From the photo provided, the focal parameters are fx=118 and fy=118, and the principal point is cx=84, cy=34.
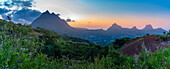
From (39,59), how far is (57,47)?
6727mm

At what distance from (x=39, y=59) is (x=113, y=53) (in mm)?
4290

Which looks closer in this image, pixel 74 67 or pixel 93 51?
pixel 74 67

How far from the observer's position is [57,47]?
33.0 feet

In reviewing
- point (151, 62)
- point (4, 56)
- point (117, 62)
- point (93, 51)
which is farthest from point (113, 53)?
point (4, 56)

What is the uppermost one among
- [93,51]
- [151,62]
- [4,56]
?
[4,56]

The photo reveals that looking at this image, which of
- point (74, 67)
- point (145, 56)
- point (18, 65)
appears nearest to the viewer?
point (18, 65)

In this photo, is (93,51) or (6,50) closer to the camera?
(6,50)

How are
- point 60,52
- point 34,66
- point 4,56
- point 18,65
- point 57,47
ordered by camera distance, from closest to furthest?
point 4,56, point 18,65, point 34,66, point 60,52, point 57,47

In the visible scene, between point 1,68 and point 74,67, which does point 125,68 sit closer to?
point 74,67

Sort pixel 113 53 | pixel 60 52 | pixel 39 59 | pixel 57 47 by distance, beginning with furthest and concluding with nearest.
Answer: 1. pixel 57 47
2. pixel 60 52
3. pixel 113 53
4. pixel 39 59

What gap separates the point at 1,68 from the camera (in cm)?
227

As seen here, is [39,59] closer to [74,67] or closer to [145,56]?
[74,67]

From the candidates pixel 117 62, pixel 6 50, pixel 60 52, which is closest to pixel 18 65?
pixel 6 50

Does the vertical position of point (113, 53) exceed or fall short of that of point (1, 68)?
it falls short
